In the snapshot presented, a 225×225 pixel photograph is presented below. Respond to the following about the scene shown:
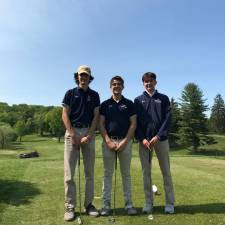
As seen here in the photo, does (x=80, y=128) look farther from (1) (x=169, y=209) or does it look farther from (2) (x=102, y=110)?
(1) (x=169, y=209)

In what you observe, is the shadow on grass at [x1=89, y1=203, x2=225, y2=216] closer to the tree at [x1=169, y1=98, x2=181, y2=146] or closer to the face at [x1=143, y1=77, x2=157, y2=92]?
the face at [x1=143, y1=77, x2=157, y2=92]

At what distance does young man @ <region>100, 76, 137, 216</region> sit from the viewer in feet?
26.6

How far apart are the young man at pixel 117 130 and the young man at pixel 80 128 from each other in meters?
0.26

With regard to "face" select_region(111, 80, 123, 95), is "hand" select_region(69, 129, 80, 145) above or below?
below

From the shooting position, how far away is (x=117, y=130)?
8.11 m

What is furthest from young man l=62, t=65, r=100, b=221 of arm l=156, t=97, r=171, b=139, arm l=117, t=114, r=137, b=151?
arm l=156, t=97, r=171, b=139

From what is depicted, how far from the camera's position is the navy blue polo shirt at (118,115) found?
26.6ft

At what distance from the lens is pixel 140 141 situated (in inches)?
325

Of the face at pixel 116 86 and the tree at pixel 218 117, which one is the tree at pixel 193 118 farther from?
the face at pixel 116 86

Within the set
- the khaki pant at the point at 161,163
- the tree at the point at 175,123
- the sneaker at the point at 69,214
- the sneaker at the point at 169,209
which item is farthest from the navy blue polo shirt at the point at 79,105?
the tree at the point at 175,123

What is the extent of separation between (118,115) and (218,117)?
11202cm

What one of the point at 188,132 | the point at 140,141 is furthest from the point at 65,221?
the point at 188,132

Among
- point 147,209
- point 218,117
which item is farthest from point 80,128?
point 218,117

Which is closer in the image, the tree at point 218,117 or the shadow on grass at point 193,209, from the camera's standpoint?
the shadow on grass at point 193,209
